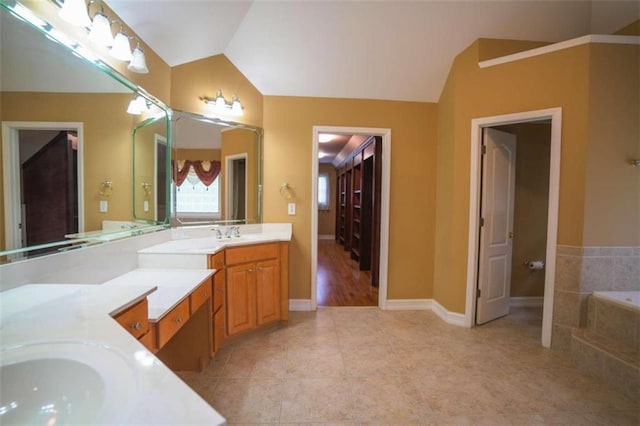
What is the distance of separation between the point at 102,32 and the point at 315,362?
2528mm

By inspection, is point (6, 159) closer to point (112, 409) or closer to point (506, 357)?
point (112, 409)

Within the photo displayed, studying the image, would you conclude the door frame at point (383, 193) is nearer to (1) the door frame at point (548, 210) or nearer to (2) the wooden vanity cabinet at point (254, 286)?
(2) the wooden vanity cabinet at point (254, 286)

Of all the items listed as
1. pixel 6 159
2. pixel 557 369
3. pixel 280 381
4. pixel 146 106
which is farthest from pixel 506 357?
pixel 146 106

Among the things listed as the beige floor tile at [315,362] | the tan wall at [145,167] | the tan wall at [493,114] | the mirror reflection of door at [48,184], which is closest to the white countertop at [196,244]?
the tan wall at [145,167]

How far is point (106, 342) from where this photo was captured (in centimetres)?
77

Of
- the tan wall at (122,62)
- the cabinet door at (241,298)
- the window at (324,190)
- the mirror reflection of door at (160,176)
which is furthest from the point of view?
the window at (324,190)

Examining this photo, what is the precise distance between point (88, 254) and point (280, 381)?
1440 mm

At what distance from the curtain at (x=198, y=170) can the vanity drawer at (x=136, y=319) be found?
1.49 m

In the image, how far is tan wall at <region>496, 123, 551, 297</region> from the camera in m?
3.21

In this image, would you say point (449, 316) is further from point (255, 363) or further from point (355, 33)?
point (355, 33)

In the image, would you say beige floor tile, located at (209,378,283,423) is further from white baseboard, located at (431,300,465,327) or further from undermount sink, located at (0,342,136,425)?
white baseboard, located at (431,300,465,327)

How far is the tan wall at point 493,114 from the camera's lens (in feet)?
7.15

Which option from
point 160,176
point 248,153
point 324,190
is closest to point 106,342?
point 160,176

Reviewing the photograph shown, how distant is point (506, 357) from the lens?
2219 millimetres
